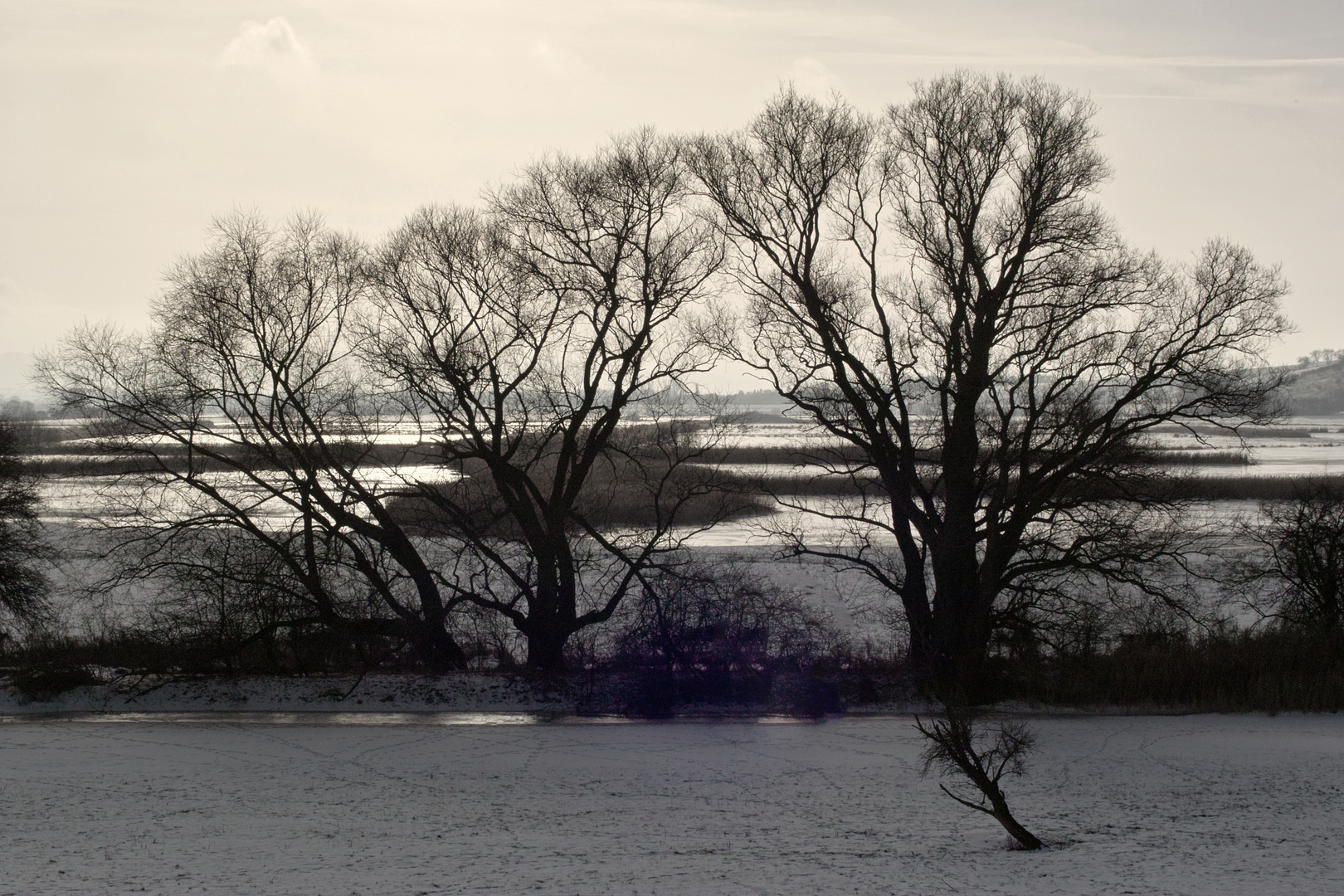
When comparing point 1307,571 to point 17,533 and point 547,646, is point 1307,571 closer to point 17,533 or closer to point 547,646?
point 547,646

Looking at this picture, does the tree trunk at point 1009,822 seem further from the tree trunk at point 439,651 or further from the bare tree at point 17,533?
the bare tree at point 17,533

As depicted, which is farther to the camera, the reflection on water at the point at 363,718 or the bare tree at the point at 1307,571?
the bare tree at the point at 1307,571

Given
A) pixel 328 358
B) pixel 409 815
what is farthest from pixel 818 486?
pixel 409 815

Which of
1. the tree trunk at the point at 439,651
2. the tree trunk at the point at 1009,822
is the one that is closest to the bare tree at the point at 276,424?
the tree trunk at the point at 439,651

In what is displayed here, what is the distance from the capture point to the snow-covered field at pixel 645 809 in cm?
1155

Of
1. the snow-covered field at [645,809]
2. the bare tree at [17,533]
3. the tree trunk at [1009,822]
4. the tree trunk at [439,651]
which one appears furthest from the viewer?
the bare tree at [17,533]

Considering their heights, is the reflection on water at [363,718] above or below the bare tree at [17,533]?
below

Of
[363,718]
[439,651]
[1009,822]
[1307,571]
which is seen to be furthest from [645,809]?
[1307,571]

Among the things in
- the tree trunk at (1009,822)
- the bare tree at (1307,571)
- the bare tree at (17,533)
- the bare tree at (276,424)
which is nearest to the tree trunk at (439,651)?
the bare tree at (276,424)

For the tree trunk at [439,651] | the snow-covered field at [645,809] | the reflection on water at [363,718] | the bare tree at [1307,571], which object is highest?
the bare tree at [1307,571]

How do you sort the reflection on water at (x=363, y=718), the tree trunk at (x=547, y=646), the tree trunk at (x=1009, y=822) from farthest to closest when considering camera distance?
1. the tree trunk at (x=547, y=646)
2. the reflection on water at (x=363, y=718)
3. the tree trunk at (x=1009, y=822)

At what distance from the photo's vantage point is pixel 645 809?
15438 mm

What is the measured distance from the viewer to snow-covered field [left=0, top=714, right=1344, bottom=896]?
37.9 feet

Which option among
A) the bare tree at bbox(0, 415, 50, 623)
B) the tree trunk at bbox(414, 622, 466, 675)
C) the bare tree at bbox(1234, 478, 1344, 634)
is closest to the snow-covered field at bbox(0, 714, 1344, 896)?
the tree trunk at bbox(414, 622, 466, 675)
